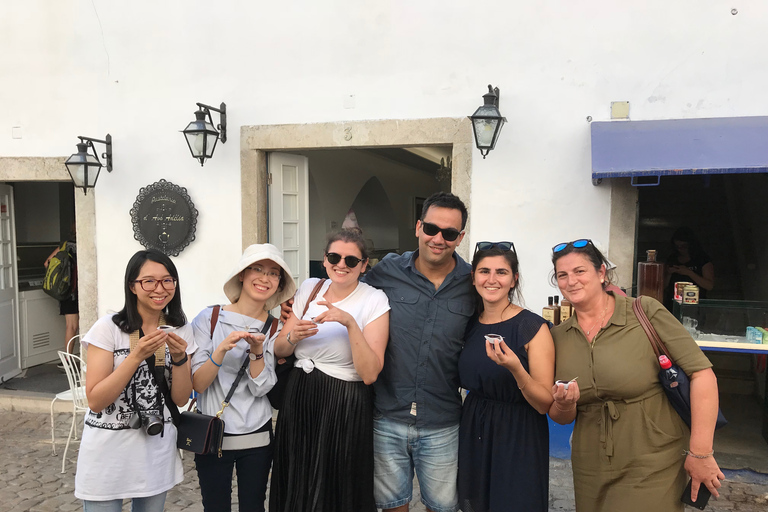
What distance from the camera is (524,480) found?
2219 mm

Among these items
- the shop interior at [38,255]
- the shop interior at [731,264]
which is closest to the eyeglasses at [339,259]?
the shop interior at [731,264]

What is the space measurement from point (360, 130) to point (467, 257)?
1.40m

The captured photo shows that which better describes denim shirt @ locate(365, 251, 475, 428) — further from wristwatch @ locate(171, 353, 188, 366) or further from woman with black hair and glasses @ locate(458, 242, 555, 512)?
wristwatch @ locate(171, 353, 188, 366)

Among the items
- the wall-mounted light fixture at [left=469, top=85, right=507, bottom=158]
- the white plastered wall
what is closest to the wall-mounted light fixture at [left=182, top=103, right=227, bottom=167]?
the white plastered wall

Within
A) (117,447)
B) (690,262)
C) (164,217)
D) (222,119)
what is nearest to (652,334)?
(117,447)

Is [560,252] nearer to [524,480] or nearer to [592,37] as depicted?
[524,480]

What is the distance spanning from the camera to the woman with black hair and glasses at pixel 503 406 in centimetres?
222

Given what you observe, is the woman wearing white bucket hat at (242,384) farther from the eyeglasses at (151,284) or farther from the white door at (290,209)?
the white door at (290,209)

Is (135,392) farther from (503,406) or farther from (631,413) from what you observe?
(631,413)

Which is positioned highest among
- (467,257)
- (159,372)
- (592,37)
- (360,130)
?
(592,37)

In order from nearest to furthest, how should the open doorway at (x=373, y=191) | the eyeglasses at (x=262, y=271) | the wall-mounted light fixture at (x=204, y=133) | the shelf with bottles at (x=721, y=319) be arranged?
the eyeglasses at (x=262, y=271) → the shelf with bottles at (x=721, y=319) → the wall-mounted light fixture at (x=204, y=133) → the open doorway at (x=373, y=191)

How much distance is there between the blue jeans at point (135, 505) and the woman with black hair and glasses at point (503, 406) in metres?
1.24

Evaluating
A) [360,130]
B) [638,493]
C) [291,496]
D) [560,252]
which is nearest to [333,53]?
[360,130]

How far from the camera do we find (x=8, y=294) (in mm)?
6590
